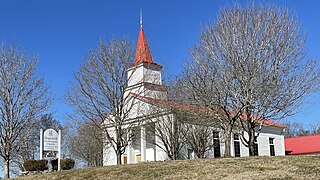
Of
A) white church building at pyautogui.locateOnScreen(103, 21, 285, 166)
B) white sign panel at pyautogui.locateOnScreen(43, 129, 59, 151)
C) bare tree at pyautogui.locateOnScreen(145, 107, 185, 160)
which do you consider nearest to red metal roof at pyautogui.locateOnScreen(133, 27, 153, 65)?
white church building at pyautogui.locateOnScreen(103, 21, 285, 166)

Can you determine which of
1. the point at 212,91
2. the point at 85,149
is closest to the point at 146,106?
the point at 212,91

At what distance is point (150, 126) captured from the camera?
99.9 feet

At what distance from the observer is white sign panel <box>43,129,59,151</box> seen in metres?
20.7

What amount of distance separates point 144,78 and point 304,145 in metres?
30.1

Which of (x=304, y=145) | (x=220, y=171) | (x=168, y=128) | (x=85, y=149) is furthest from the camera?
(x=304, y=145)

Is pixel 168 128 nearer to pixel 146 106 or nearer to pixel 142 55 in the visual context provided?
pixel 146 106

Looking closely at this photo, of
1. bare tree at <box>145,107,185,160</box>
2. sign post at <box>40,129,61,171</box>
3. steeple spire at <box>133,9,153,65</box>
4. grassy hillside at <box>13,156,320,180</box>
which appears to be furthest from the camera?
bare tree at <box>145,107,185,160</box>

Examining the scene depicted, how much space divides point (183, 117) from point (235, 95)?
7.68 meters

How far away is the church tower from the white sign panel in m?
7.08

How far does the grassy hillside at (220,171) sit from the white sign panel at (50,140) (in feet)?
13.8

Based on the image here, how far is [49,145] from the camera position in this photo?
20.9 meters

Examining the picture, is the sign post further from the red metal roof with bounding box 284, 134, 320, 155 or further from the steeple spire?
the red metal roof with bounding box 284, 134, 320, 155

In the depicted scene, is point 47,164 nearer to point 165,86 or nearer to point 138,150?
point 165,86

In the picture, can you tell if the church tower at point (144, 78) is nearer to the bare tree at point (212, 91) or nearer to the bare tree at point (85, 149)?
the bare tree at point (212, 91)
